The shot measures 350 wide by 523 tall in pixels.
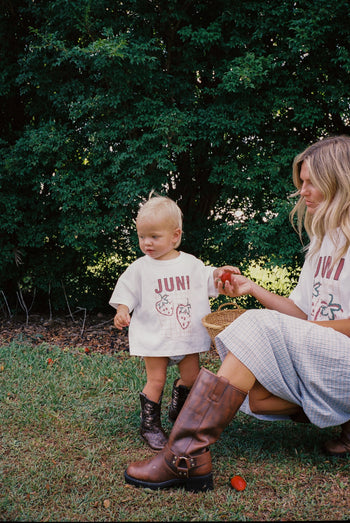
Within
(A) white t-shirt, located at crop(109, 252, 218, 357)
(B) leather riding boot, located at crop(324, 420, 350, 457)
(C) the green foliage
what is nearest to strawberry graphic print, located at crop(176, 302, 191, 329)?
(A) white t-shirt, located at crop(109, 252, 218, 357)

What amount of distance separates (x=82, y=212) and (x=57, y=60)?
137cm

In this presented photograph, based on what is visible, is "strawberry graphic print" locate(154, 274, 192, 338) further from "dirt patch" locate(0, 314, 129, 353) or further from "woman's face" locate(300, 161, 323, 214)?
"dirt patch" locate(0, 314, 129, 353)

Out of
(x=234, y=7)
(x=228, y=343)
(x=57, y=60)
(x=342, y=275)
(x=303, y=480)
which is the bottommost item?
(x=303, y=480)

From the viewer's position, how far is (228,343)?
2234 millimetres

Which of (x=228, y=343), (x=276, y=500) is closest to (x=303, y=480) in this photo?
(x=276, y=500)

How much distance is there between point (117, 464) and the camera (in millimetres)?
2520

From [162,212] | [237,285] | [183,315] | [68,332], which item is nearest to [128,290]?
[183,315]

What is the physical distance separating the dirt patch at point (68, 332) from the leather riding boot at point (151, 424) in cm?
177

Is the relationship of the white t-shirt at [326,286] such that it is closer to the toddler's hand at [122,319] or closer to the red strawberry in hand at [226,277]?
the red strawberry in hand at [226,277]

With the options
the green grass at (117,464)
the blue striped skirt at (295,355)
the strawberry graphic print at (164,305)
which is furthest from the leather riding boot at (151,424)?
the blue striped skirt at (295,355)

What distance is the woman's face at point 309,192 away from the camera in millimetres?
2607

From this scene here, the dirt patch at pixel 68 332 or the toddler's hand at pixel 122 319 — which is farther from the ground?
the toddler's hand at pixel 122 319

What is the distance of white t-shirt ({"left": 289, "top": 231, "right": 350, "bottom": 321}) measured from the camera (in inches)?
93.7

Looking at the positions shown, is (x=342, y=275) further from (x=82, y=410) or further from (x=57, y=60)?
(x=57, y=60)
